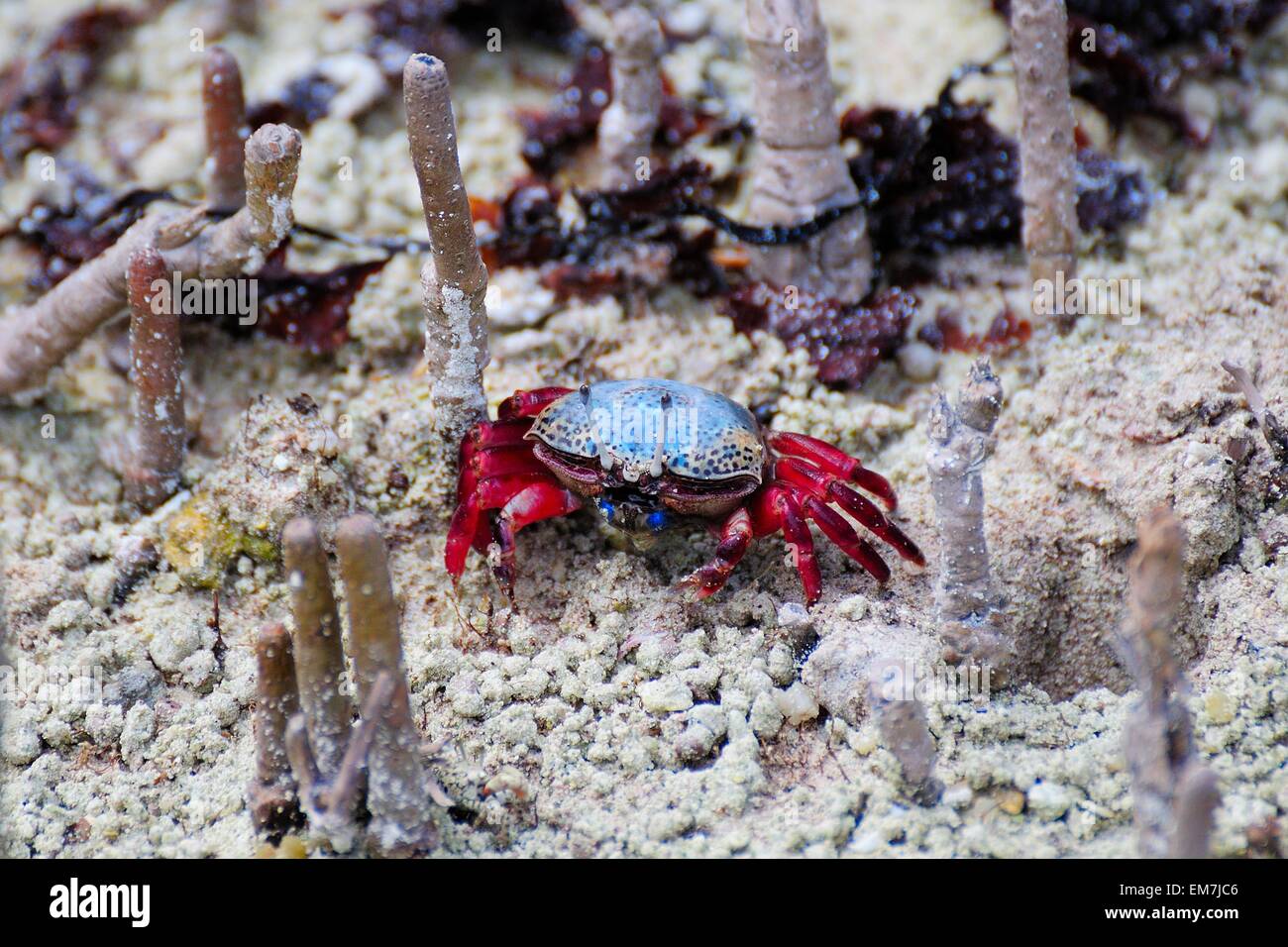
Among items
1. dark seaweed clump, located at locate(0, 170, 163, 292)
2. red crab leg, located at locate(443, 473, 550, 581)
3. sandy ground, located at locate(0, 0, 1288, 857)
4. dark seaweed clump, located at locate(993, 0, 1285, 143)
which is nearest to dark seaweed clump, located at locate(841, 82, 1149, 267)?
sandy ground, located at locate(0, 0, 1288, 857)

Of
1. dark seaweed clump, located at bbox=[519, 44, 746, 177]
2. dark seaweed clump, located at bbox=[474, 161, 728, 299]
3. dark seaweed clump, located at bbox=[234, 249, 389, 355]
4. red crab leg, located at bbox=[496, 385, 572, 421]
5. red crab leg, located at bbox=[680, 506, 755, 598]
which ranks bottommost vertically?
red crab leg, located at bbox=[680, 506, 755, 598]

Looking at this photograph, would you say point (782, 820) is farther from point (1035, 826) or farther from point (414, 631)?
point (414, 631)

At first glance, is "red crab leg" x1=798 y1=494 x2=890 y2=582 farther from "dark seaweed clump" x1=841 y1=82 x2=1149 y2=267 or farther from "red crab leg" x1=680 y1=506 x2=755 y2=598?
"dark seaweed clump" x1=841 y1=82 x2=1149 y2=267

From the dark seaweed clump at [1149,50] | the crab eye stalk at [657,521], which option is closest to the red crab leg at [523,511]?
the crab eye stalk at [657,521]

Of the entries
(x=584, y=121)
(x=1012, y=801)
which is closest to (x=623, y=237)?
(x=584, y=121)

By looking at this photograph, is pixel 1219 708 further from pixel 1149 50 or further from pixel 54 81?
pixel 54 81

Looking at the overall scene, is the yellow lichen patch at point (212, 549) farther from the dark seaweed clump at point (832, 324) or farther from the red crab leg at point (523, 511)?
the dark seaweed clump at point (832, 324)
